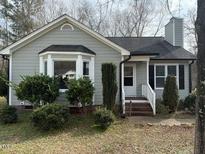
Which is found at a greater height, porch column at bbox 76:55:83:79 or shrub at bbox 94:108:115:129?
porch column at bbox 76:55:83:79

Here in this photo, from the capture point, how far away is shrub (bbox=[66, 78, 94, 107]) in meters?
14.8

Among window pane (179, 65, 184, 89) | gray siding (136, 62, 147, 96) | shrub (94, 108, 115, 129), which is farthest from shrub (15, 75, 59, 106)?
window pane (179, 65, 184, 89)

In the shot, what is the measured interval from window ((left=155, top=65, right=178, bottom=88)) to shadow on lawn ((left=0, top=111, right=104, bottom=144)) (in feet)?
23.1

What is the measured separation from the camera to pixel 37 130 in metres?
13.3

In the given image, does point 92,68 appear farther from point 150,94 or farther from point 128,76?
point 128,76

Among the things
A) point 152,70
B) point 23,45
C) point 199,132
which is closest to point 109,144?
point 199,132

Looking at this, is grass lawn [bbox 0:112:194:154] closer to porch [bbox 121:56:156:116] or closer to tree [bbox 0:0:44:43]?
porch [bbox 121:56:156:116]

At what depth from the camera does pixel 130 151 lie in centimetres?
994

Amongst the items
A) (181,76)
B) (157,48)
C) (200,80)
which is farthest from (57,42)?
(200,80)

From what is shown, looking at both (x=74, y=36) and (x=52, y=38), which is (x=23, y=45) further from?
(x=74, y=36)

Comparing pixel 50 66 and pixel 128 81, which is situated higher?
pixel 50 66

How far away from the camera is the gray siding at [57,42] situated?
17.0m

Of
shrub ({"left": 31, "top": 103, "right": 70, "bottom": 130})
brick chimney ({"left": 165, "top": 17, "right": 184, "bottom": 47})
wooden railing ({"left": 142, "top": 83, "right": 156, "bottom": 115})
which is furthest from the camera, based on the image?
brick chimney ({"left": 165, "top": 17, "right": 184, "bottom": 47})

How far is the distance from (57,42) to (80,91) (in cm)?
359
